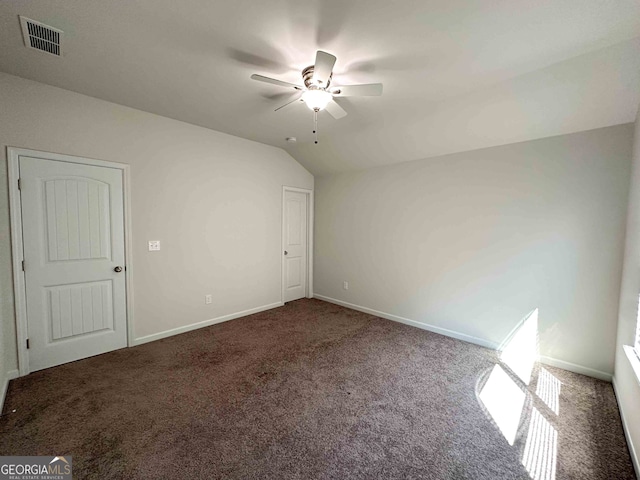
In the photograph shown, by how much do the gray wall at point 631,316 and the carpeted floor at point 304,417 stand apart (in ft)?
0.51

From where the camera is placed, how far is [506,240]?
2.95m

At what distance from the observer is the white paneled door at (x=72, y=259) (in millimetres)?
2434

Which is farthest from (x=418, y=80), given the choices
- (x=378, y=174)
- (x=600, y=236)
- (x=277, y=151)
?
(x=277, y=151)

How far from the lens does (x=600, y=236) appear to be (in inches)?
96.1

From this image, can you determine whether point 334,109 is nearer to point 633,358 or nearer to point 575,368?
point 633,358

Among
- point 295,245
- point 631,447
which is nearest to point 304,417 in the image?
point 631,447

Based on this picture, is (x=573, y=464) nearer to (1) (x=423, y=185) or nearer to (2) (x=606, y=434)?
(2) (x=606, y=434)

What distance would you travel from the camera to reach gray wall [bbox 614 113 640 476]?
167cm

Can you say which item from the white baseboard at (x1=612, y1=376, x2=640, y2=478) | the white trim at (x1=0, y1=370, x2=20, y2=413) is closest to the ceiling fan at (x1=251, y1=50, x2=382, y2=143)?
the white baseboard at (x1=612, y1=376, x2=640, y2=478)

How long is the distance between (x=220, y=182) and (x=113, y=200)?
1.28 meters

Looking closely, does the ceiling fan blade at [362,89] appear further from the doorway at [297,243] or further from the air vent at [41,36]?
the doorway at [297,243]

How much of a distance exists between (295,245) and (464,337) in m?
3.08

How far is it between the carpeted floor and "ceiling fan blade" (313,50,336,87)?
2548 mm

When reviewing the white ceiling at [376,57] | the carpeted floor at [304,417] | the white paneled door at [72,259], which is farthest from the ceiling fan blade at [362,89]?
the white paneled door at [72,259]
